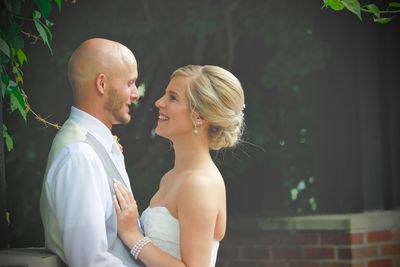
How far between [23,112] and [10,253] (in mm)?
487

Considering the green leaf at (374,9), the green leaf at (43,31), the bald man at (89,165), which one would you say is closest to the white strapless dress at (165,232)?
the bald man at (89,165)

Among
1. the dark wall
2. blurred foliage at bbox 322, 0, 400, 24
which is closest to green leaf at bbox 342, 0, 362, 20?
blurred foliage at bbox 322, 0, 400, 24

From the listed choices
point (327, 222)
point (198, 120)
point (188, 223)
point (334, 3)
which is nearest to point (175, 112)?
point (198, 120)

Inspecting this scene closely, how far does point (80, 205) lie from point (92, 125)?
25 centimetres

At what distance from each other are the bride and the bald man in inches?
2.9

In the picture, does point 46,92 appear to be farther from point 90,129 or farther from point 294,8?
point 294,8

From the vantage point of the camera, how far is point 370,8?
3.71 meters

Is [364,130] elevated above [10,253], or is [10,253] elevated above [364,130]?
[364,130]

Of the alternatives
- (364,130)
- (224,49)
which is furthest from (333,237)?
(224,49)

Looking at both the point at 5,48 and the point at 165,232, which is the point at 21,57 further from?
the point at 165,232

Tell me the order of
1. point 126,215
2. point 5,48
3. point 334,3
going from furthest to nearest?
point 334,3 < point 5,48 < point 126,215

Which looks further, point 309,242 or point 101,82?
point 309,242

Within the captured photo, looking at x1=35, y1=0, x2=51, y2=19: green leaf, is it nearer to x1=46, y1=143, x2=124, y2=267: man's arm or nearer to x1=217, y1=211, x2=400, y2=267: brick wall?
x1=46, y1=143, x2=124, y2=267: man's arm

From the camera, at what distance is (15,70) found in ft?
10.3
